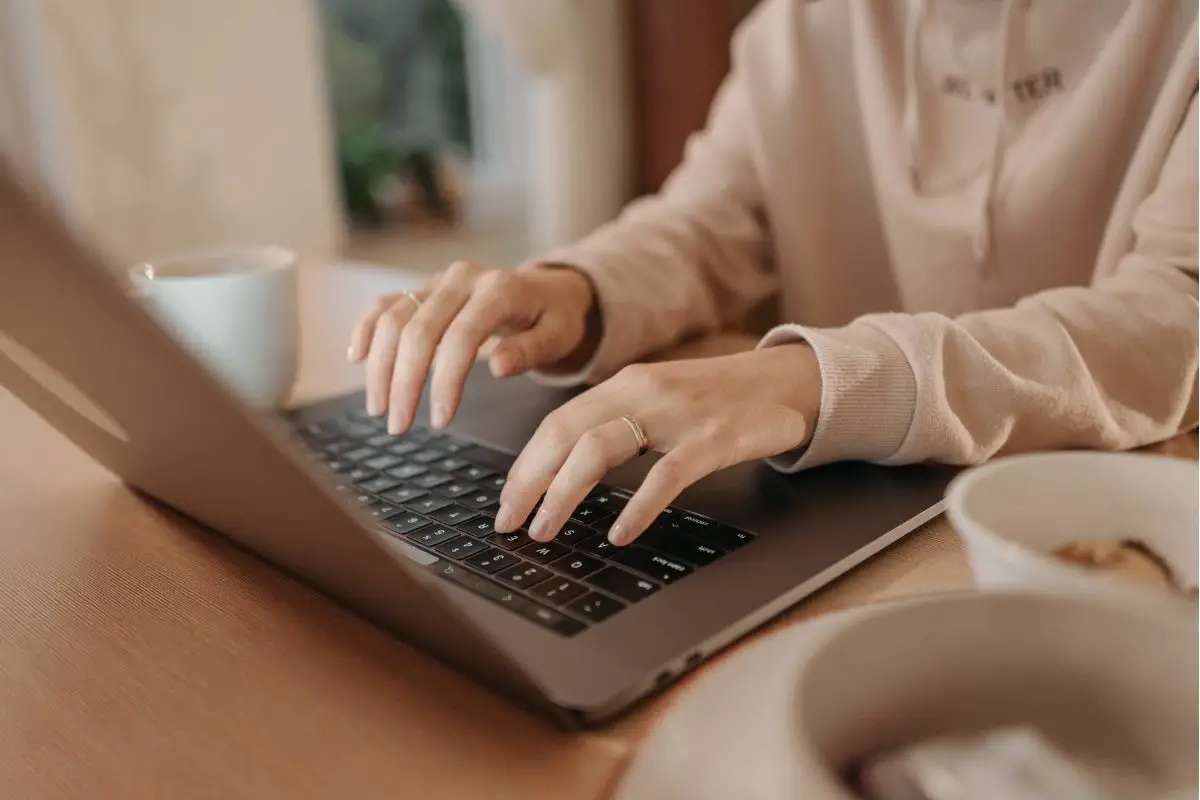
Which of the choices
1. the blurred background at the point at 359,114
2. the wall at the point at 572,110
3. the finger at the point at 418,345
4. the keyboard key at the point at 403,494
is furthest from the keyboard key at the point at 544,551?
the wall at the point at 572,110

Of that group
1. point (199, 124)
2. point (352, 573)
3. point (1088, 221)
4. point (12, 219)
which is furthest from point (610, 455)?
point (199, 124)

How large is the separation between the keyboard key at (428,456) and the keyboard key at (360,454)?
28 millimetres

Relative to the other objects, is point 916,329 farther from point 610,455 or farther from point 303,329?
point 303,329

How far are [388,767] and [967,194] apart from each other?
0.76 metres

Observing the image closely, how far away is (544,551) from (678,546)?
60 mm

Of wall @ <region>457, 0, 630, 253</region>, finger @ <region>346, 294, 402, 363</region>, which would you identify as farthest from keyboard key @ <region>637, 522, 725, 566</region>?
wall @ <region>457, 0, 630, 253</region>

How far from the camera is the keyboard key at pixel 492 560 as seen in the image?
1.46 ft

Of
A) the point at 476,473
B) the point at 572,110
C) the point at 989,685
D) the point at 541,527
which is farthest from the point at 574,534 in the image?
the point at 572,110

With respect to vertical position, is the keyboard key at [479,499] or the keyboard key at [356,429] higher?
the keyboard key at [479,499]

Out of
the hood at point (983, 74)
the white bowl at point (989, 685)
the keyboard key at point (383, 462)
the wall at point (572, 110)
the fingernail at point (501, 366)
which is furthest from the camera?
the wall at point (572, 110)

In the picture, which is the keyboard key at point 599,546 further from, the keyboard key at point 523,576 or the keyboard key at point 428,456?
the keyboard key at point 428,456

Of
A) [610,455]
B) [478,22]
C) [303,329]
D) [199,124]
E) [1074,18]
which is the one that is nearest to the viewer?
[610,455]

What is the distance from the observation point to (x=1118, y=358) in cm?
60

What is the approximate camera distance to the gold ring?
525mm
